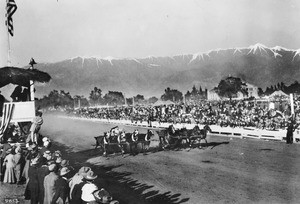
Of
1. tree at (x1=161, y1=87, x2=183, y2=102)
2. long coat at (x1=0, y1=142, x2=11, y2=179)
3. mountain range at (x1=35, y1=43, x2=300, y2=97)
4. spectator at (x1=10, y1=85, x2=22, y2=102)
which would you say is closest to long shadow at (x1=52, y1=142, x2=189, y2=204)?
long coat at (x1=0, y1=142, x2=11, y2=179)

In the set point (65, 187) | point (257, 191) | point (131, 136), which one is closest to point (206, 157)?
point (131, 136)

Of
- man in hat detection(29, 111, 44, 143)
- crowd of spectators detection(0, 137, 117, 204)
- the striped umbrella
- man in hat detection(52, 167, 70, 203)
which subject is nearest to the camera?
crowd of spectators detection(0, 137, 117, 204)

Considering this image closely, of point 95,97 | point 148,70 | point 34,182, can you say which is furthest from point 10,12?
point 148,70

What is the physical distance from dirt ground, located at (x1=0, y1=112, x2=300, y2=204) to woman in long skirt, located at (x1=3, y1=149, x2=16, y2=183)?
1.09 ft

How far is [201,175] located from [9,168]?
6.24 m

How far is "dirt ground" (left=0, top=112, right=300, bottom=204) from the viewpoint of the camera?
9.35 meters

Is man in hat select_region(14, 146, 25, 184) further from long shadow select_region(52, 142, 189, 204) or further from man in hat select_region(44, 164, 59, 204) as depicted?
man in hat select_region(44, 164, 59, 204)

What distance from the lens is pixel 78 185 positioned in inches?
265

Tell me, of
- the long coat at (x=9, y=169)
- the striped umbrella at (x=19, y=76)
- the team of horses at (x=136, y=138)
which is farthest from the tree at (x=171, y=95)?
the long coat at (x=9, y=169)

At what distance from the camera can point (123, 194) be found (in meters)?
9.82

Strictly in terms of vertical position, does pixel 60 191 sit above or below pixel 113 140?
above

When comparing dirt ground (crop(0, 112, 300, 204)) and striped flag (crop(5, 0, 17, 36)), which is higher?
striped flag (crop(5, 0, 17, 36))

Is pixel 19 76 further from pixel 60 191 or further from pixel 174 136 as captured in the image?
pixel 174 136

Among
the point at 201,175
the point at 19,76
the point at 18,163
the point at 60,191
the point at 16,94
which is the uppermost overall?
the point at 19,76
